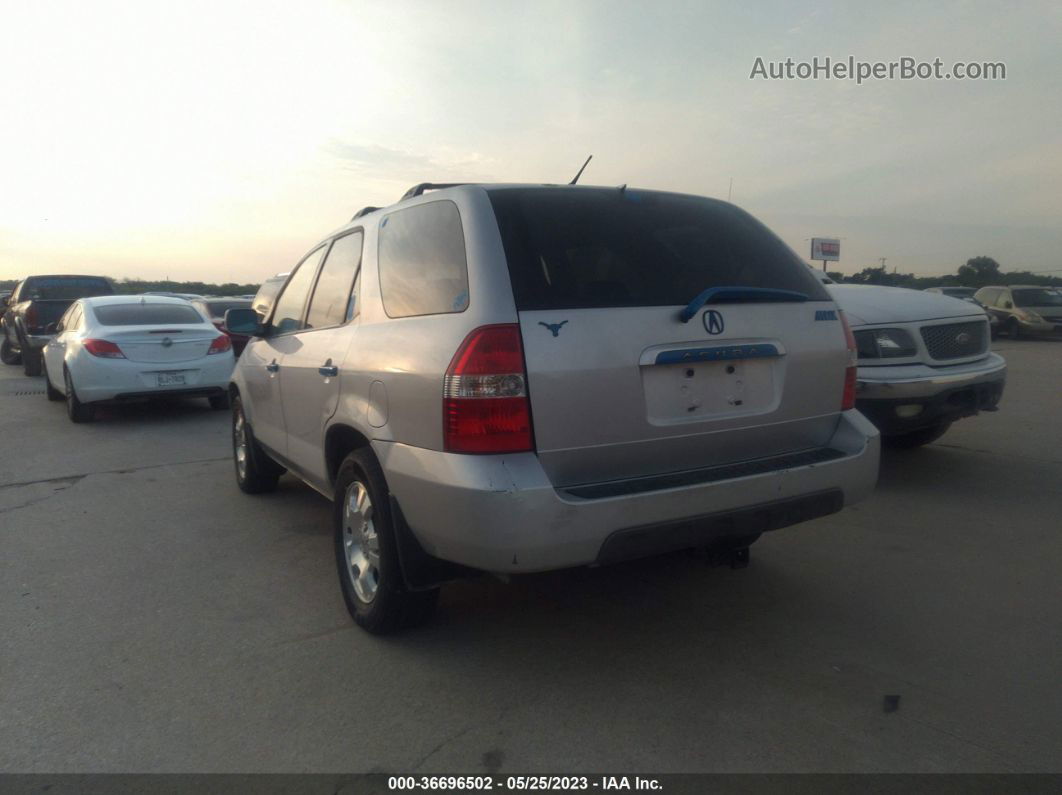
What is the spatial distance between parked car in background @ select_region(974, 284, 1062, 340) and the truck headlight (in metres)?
21.0

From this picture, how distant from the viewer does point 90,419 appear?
32.0 ft

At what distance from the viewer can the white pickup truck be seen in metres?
5.54

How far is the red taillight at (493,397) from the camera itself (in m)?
2.81

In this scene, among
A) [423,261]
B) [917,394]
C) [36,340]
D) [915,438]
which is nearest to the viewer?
[423,261]

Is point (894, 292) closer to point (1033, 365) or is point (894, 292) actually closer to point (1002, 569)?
point (1002, 569)

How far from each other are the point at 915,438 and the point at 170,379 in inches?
314

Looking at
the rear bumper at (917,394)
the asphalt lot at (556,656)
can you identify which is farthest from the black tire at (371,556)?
the rear bumper at (917,394)

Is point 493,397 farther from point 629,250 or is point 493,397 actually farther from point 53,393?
point 53,393

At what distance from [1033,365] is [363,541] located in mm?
15158

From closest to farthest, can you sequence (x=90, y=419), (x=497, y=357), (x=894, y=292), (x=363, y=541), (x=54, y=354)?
(x=497, y=357)
(x=363, y=541)
(x=894, y=292)
(x=90, y=419)
(x=54, y=354)

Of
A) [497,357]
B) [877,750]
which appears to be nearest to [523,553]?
[497,357]

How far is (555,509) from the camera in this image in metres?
2.75

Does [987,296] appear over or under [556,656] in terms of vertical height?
over

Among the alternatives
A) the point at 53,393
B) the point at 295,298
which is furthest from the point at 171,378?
the point at 295,298
